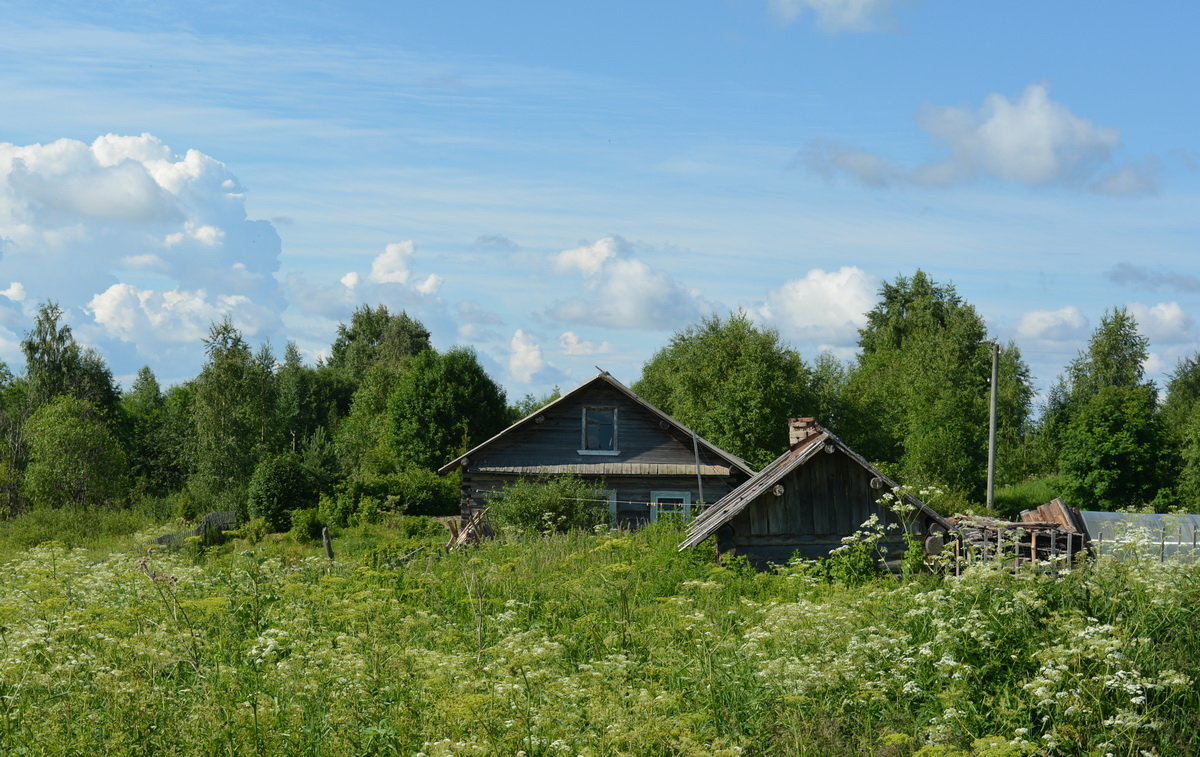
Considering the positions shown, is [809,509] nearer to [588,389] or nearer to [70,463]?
[588,389]

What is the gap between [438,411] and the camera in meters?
44.5

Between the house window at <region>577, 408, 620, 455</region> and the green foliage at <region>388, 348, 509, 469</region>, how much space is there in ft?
45.3

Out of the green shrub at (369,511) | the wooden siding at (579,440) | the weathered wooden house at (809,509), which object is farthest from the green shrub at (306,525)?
the weathered wooden house at (809,509)

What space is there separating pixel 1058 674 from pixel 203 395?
4010 centimetres

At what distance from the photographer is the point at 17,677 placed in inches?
248

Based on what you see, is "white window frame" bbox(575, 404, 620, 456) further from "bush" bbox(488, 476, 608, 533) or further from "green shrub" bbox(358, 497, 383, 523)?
"green shrub" bbox(358, 497, 383, 523)

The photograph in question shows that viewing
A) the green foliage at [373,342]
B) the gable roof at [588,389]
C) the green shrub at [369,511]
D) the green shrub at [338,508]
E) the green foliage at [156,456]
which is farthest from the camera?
the green foliage at [373,342]

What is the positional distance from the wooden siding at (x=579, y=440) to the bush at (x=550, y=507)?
2848 mm

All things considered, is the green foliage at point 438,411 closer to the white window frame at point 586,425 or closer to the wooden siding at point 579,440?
the wooden siding at point 579,440

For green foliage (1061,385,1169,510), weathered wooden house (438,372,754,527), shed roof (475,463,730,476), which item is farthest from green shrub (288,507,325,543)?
green foliage (1061,385,1169,510)

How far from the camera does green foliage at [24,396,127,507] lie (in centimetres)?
3778

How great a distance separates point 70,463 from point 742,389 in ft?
86.4

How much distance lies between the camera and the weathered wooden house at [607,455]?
1184 inches

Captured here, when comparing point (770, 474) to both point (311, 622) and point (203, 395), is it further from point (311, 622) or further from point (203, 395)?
point (203, 395)
